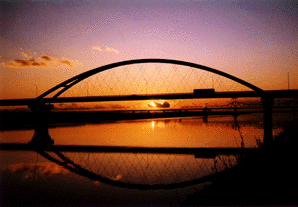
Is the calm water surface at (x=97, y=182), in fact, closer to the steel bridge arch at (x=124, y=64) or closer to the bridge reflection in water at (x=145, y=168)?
the bridge reflection in water at (x=145, y=168)

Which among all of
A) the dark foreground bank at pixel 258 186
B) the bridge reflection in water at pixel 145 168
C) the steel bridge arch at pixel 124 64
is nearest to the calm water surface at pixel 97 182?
the bridge reflection in water at pixel 145 168

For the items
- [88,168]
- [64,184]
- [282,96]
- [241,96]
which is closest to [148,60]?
[241,96]

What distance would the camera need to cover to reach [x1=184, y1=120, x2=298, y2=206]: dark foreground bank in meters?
6.43

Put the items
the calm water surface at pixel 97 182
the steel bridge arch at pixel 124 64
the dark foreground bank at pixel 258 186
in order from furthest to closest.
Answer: the steel bridge arch at pixel 124 64 → the calm water surface at pixel 97 182 → the dark foreground bank at pixel 258 186

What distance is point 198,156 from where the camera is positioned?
1495 cm

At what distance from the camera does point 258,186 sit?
717 centimetres

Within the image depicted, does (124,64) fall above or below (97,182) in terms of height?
above

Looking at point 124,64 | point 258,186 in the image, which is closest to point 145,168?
point 258,186

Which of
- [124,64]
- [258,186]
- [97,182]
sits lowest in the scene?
[97,182]

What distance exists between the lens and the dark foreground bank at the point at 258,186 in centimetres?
643

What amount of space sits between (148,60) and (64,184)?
37718mm

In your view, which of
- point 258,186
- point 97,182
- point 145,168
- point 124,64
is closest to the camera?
point 258,186

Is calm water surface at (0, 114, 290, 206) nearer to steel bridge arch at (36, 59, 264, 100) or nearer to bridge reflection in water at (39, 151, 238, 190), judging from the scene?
bridge reflection in water at (39, 151, 238, 190)

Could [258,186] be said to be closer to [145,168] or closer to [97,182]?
[145,168]
